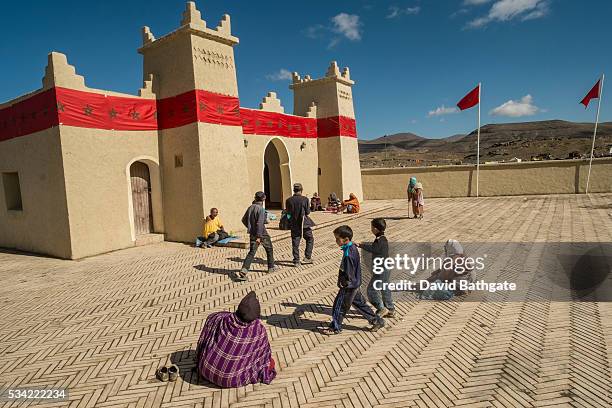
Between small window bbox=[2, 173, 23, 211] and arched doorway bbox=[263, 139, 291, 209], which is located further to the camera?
arched doorway bbox=[263, 139, 291, 209]

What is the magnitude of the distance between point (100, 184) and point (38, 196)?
2.17m

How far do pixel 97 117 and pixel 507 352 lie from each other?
12138 millimetres

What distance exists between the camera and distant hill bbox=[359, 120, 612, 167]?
143 feet

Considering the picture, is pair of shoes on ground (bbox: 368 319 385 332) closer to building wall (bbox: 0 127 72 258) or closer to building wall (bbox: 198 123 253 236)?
building wall (bbox: 198 123 253 236)

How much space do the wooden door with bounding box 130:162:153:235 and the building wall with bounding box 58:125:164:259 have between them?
57cm

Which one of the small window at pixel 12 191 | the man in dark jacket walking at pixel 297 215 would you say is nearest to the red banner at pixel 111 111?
the small window at pixel 12 191

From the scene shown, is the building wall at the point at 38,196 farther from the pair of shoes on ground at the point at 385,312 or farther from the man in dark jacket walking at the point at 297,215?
the pair of shoes on ground at the point at 385,312

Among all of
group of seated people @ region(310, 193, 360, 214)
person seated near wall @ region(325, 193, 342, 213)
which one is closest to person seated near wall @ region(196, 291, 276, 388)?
group of seated people @ region(310, 193, 360, 214)

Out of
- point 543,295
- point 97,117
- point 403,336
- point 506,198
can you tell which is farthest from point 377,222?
point 506,198

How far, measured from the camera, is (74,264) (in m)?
10.2

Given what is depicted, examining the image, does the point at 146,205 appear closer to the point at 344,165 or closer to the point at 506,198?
the point at 344,165

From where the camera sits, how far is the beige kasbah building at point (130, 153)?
34.8 ft

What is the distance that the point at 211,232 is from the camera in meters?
11.8

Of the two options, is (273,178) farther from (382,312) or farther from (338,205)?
(382,312)
